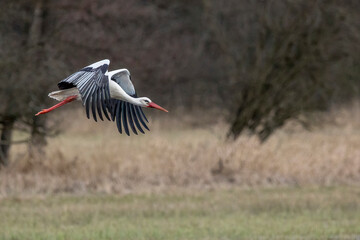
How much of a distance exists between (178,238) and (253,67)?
26.0ft

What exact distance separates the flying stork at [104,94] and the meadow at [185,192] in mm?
2595

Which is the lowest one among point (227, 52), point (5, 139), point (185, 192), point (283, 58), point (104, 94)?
point (185, 192)

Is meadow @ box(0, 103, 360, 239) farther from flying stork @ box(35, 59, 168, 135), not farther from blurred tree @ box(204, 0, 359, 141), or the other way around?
flying stork @ box(35, 59, 168, 135)

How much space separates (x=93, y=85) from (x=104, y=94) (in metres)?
0.13

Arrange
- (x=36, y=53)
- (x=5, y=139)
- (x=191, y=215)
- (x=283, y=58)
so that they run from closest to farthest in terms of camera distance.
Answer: (x=191, y=215) < (x=36, y=53) < (x=5, y=139) < (x=283, y=58)

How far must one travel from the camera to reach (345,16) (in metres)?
16.5

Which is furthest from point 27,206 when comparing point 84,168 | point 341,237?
point 341,237

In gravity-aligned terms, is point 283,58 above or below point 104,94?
above

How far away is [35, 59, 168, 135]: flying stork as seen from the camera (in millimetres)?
6855

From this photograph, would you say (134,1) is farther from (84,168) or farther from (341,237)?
(341,237)

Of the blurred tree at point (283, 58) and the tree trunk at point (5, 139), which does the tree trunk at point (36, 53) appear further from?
the blurred tree at point (283, 58)

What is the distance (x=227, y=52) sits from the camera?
17.4 metres

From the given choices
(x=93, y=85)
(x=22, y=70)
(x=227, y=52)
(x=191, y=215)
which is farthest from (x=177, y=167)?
(x=93, y=85)

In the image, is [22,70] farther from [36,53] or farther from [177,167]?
[177,167]
